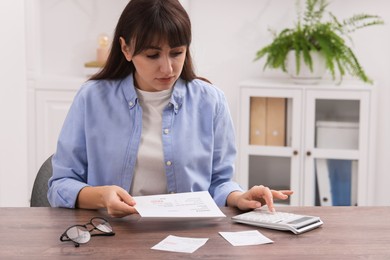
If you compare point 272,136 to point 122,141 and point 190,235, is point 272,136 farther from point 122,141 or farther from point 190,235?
point 190,235

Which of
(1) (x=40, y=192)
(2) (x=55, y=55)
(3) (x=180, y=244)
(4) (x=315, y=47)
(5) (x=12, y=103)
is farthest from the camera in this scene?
(2) (x=55, y=55)

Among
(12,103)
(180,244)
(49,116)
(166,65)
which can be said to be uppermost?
(166,65)

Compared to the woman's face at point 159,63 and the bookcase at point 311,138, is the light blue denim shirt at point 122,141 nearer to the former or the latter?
the woman's face at point 159,63

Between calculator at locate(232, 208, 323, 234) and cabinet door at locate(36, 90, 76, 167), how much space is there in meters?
2.54

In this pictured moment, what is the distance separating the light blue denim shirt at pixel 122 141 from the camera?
2.19 meters

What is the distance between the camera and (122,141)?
219 centimetres

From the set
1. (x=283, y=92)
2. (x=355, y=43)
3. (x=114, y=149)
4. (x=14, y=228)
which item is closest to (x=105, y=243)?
(x=14, y=228)

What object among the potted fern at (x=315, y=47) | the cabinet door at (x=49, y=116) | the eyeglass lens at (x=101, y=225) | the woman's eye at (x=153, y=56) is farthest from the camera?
the cabinet door at (x=49, y=116)

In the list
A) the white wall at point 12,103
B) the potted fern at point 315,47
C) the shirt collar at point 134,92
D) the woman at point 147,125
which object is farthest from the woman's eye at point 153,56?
the potted fern at point 315,47

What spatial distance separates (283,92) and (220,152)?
1.71 meters

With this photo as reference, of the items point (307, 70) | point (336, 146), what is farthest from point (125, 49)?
point (336, 146)

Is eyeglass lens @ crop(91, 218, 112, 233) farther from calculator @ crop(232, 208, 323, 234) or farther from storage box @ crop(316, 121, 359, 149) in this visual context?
storage box @ crop(316, 121, 359, 149)

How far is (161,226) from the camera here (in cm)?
188

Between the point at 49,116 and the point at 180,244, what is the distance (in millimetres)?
2784
